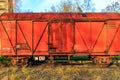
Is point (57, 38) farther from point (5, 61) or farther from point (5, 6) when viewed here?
point (5, 6)

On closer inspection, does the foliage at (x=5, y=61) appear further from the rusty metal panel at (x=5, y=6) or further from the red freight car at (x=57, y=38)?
the rusty metal panel at (x=5, y=6)

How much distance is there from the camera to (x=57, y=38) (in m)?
20.1

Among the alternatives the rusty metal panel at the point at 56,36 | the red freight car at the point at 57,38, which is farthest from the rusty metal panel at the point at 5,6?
the rusty metal panel at the point at 56,36

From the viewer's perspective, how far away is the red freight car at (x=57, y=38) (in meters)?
20.0

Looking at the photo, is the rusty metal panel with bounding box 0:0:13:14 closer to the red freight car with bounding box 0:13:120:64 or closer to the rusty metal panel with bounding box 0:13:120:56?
the red freight car with bounding box 0:13:120:64

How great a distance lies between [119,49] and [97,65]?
1.68 metres

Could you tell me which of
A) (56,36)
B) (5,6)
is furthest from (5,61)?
(5,6)

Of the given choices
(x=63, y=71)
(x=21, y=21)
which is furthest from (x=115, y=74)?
(x=21, y=21)

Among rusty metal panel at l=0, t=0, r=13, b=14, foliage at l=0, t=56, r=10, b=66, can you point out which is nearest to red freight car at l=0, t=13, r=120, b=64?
foliage at l=0, t=56, r=10, b=66

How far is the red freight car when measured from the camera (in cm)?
2005

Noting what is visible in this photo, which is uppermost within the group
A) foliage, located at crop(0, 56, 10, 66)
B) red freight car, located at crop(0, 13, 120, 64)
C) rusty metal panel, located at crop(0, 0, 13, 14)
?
rusty metal panel, located at crop(0, 0, 13, 14)

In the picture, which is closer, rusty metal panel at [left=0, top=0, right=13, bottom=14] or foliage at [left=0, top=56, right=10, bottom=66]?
foliage at [left=0, top=56, right=10, bottom=66]

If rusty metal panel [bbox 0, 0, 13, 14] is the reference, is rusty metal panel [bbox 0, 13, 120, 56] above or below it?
below

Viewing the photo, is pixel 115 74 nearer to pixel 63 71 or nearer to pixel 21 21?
pixel 63 71
